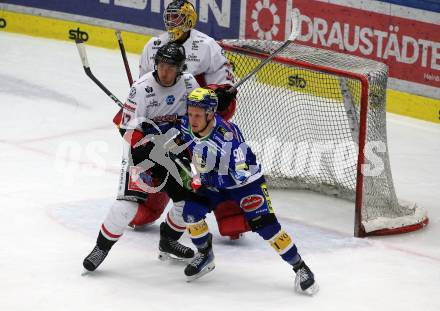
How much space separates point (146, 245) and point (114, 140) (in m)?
1.96

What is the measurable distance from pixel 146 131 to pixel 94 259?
2.11 feet

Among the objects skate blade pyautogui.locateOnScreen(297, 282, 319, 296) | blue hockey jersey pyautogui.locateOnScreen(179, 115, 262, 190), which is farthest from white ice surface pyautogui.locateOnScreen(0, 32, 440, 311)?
blue hockey jersey pyautogui.locateOnScreen(179, 115, 262, 190)

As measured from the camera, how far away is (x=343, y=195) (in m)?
6.37

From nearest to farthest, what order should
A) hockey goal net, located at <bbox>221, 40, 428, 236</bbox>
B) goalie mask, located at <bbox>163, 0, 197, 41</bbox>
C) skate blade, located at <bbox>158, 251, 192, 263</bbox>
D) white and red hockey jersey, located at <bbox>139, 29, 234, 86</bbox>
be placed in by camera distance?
skate blade, located at <bbox>158, 251, 192, 263</bbox>, goalie mask, located at <bbox>163, 0, 197, 41</bbox>, white and red hockey jersey, located at <bbox>139, 29, 234, 86</bbox>, hockey goal net, located at <bbox>221, 40, 428, 236</bbox>

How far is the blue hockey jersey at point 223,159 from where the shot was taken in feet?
15.8

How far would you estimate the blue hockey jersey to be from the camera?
15.8 feet

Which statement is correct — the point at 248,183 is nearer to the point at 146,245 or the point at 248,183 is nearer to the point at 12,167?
the point at 146,245

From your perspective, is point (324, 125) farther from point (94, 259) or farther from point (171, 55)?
point (94, 259)

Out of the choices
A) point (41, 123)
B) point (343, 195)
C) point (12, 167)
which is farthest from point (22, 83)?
point (343, 195)

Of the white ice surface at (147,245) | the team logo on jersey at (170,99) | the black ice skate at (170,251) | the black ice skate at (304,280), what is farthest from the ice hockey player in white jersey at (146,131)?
the black ice skate at (304,280)

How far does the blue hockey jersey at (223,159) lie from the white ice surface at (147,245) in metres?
0.51

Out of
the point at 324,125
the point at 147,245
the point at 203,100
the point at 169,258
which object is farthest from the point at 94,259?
the point at 324,125

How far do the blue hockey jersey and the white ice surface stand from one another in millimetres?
510

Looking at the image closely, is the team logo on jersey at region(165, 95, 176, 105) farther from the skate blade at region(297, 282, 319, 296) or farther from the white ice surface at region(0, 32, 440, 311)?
the skate blade at region(297, 282, 319, 296)
